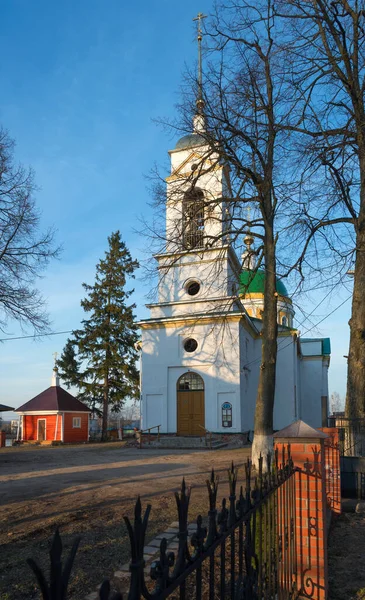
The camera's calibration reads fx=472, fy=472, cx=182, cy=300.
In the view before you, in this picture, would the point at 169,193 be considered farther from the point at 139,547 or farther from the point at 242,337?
the point at 139,547

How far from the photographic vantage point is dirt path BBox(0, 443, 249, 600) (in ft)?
15.4

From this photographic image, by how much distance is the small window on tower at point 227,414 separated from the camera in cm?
2298

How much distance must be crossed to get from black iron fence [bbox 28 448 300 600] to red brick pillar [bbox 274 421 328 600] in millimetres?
72

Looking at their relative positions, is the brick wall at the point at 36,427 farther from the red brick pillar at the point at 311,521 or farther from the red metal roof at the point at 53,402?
the red brick pillar at the point at 311,521

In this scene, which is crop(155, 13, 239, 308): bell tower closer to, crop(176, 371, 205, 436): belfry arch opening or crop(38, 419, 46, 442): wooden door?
crop(176, 371, 205, 436): belfry arch opening

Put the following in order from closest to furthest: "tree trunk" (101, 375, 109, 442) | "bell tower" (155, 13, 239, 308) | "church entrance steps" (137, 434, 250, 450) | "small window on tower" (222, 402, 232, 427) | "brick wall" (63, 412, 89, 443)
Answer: "bell tower" (155, 13, 239, 308), "church entrance steps" (137, 434, 250, 450), "small window on tower" (222, 402, 232, 427), "brick wall" (63, 412, 89, 443), "tree trunk" (101, 375, 109, 442)

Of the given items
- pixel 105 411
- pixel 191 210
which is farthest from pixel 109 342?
pixel 191 210

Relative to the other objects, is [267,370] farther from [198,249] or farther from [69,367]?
[69,367]

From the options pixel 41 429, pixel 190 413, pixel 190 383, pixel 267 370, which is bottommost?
pixel 41 429

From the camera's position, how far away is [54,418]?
98.9ft

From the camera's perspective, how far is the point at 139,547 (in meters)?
1.47

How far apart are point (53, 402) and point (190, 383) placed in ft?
35.8

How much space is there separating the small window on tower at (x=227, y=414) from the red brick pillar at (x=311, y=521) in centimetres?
1891

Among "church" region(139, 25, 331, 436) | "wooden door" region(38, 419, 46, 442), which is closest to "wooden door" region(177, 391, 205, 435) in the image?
"church" region(139, 25, 331, 436)
